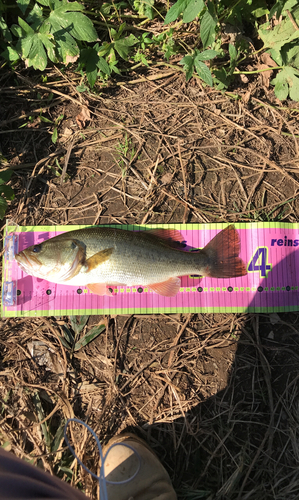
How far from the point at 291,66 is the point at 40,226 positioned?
3.73m

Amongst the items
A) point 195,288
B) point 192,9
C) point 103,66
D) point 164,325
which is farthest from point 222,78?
point 164,325

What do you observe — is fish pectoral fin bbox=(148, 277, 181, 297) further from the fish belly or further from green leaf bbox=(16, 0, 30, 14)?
green leaf bbox=(16, 0, 30, 14)

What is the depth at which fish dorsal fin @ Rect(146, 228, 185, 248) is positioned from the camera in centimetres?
389

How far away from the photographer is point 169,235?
3916 mm

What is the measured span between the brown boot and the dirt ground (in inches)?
8.8

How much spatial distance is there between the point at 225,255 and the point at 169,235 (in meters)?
0.73

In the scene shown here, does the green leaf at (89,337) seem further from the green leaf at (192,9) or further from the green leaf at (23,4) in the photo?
the green leaf at (23,4)

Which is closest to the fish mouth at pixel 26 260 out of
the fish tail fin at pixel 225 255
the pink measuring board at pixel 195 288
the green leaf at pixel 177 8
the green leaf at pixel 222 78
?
the pink measuring board at pixel 195 288

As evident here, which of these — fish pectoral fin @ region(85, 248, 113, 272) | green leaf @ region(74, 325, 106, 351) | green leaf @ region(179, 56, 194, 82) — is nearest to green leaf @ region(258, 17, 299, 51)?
green leaf @ region(179, 56, 194, 82)

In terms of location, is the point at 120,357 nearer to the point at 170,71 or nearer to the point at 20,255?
the point at 20,255

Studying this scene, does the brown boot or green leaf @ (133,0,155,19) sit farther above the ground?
green leaf @ (133,0,155,19)

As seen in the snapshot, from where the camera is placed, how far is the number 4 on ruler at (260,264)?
13.0ft

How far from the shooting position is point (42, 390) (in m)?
3.92

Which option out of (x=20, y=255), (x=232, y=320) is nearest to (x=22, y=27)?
(x=20, y=255)
